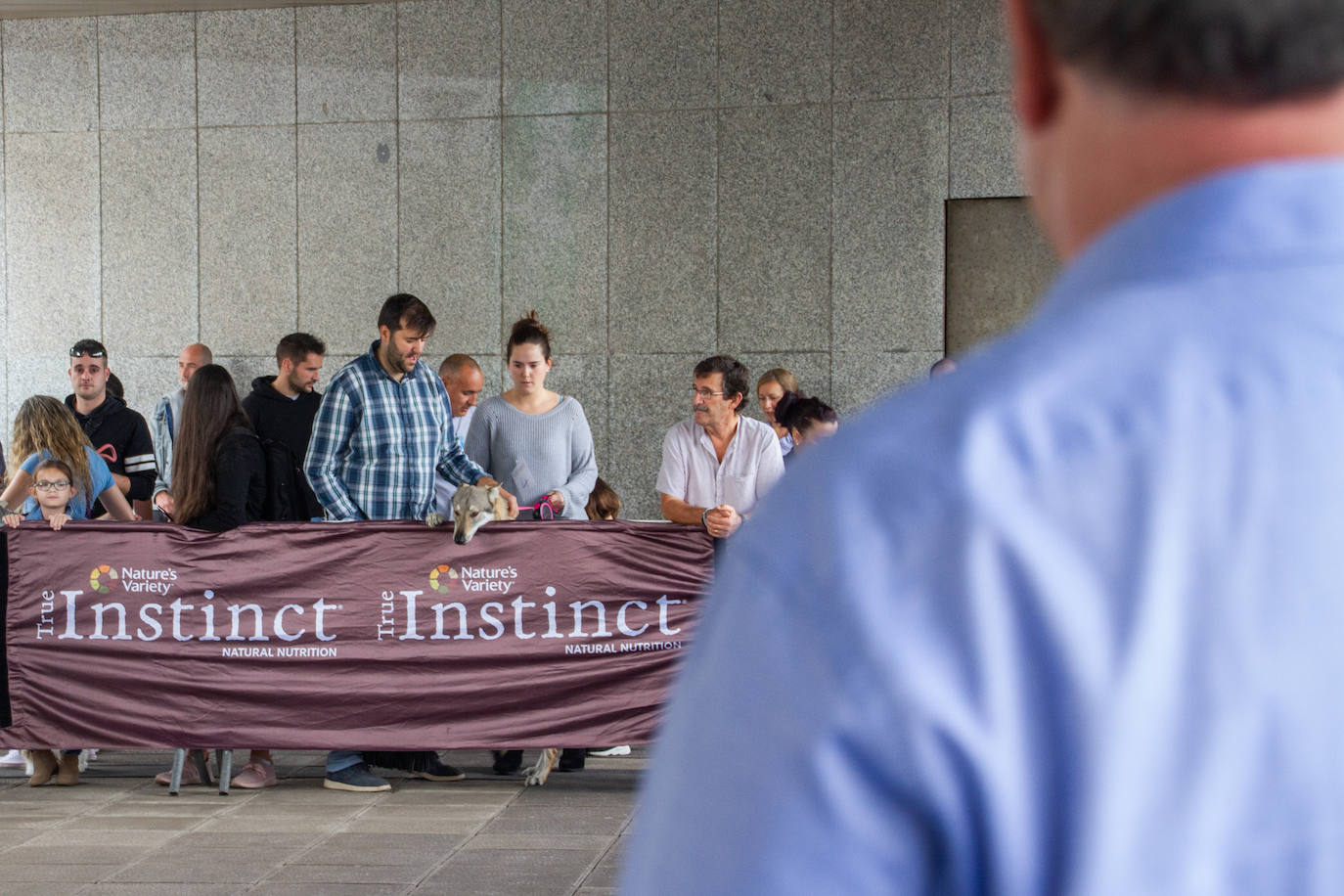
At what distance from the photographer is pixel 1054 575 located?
0.62 metres

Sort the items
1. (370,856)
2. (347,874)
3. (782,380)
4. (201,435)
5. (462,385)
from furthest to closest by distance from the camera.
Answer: (782,380), (462,385), (201,435), (370,856), (347,874)

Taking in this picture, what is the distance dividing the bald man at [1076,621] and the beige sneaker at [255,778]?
23.3 ft

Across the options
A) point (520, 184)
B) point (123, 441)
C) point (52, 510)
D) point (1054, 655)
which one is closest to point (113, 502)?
point (52, 510)

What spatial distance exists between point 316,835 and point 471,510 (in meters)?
1.58

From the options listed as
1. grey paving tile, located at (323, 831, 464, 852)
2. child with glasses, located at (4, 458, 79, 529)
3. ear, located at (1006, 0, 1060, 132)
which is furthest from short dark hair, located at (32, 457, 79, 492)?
ear, located at (1006, 0, 1060, 132)

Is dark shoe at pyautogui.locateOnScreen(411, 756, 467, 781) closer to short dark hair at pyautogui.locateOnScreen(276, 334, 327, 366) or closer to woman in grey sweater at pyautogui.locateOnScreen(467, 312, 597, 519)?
woman in grey sweater at pyautogui.locateOnScreen(467, 312, 597, 519)

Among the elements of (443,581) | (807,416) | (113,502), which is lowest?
(443,581)

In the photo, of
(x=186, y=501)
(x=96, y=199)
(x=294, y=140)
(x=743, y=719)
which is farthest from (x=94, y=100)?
(x=743, y=719)

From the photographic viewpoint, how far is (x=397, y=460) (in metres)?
7.10

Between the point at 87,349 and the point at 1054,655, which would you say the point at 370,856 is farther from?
the point at 1054,655

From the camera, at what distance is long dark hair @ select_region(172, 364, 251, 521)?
7.02 meters

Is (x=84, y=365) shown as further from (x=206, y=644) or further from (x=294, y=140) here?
(x=294, y=140)

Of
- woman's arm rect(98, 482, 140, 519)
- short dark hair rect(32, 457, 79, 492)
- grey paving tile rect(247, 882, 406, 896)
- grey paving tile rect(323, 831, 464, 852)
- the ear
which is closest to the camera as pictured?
the ear

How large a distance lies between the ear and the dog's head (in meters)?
6.08
